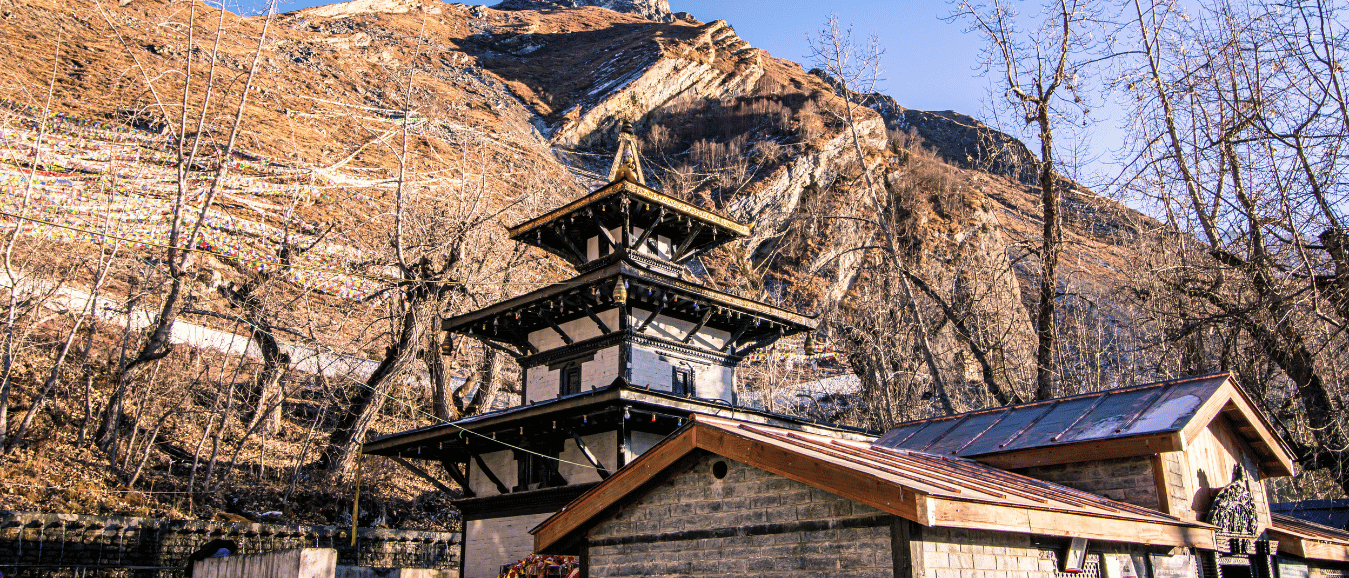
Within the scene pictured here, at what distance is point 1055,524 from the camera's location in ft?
25.0

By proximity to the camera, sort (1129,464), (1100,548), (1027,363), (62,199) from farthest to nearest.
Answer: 1. (1027,363)
2. (62,199)
3. (1129,464)
4. (1100,548)

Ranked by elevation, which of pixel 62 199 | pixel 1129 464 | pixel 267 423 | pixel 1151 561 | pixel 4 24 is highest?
pixel 4 24

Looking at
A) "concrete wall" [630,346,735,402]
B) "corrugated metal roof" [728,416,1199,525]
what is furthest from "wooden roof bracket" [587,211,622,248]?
"corrugated metal roof" [728,416,1199,525]

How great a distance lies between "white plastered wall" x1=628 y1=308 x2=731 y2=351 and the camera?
18.8m

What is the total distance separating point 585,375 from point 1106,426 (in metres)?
10.6

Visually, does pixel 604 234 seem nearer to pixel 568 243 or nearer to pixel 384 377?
pixel 568 243

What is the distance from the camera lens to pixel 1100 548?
9320mm

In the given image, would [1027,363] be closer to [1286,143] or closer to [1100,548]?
[1286,143]

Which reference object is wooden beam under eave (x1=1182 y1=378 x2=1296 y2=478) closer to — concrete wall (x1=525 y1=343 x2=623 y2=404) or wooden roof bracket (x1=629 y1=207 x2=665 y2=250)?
concrete wall (x1=525 y1=343 x2=623 y2=404)

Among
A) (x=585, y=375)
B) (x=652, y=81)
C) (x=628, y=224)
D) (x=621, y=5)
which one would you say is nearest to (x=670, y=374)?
(x=585, y=375)

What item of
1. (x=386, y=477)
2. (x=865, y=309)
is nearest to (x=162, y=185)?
(x=386, y=477)

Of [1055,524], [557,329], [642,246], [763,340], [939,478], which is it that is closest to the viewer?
[1055,524]

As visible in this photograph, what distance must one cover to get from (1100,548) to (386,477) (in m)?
24.5

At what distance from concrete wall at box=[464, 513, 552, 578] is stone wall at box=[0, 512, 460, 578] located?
3.48m
